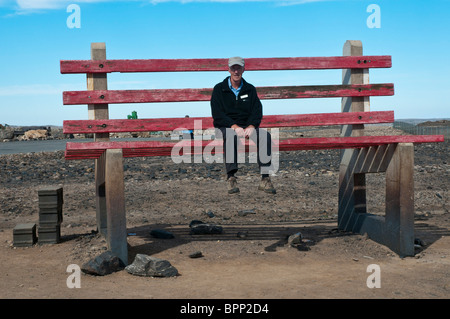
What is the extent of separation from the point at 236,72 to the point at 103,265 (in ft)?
9.82

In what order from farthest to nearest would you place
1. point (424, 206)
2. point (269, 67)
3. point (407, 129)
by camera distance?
point (407, 129) → point (424, 206) → point (269, 67)

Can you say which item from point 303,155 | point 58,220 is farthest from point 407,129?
point 58,220

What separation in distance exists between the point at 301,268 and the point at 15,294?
3.17 meters

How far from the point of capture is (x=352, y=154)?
8.23 meters

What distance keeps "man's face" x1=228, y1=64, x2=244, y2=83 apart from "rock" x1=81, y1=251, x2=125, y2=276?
9.10ft

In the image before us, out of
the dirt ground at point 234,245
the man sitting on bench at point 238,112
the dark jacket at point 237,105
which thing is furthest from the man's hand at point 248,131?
the dirt ground at point 234,245

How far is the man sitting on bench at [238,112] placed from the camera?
669 centimetres

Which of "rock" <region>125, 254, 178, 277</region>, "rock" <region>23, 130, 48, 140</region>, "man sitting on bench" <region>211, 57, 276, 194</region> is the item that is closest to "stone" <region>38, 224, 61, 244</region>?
"rock" <region>125, 254, 178, 277</region>

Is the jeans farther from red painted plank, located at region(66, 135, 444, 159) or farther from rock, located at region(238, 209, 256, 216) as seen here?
rock, located at region(238, 209, 256, 216)

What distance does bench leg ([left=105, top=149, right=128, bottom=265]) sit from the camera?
249 inches

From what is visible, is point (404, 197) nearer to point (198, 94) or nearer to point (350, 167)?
point (350, 167)

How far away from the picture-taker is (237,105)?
22.9 feet

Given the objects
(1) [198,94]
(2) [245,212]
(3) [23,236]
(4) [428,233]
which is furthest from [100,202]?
(4) [428,233]

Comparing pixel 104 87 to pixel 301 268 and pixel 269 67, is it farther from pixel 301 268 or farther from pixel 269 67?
pixel 301 268
